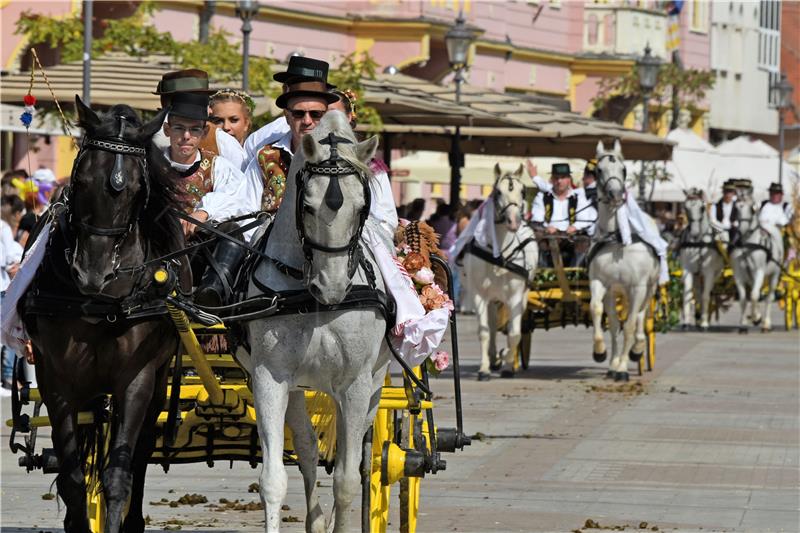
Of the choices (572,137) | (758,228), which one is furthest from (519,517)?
(758,228)

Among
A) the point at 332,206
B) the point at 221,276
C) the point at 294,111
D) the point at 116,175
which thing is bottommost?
the point at 221,276

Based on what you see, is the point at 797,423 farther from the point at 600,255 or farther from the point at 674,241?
the point at 674,241

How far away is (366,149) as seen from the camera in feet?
25.7

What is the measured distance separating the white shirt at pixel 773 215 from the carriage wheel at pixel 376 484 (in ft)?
73.2

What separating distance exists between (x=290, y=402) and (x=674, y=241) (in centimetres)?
2420

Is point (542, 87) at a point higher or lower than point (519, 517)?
higher

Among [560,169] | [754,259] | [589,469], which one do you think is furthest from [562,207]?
[754,259]

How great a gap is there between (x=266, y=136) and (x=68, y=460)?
2045mm

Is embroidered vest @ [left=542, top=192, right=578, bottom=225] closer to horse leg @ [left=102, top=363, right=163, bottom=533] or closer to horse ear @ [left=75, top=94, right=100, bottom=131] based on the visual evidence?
horse leg @ [left=102, top=363, right=163, bottom=533]

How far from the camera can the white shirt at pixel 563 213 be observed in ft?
69.7

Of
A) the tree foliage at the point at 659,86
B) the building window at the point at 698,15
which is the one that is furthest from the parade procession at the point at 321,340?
the building window at the point at 698,15

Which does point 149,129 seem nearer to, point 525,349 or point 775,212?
point 525,349

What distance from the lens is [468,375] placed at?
20688 mm

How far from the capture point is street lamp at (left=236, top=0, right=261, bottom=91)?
21.9m
